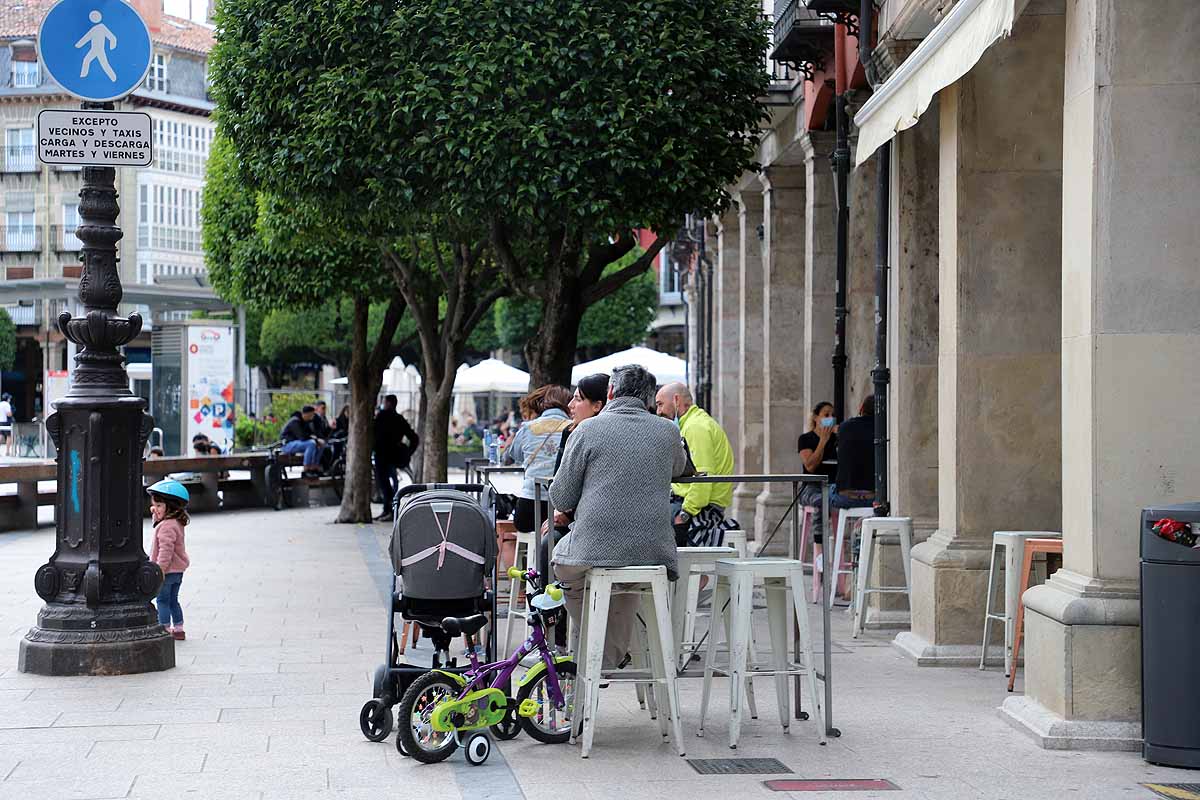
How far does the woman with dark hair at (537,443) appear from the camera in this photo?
35.1 feet

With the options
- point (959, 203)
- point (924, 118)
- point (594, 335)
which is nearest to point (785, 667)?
point (959, 203)

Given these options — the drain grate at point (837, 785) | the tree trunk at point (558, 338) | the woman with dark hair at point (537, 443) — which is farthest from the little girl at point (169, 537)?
the tree trunk at point (558, 338)

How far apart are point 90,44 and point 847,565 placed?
23.8 feet

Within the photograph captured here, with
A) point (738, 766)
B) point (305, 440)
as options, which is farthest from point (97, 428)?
point (305, 440)

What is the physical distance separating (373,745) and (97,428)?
2988 mm

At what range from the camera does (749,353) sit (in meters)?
20.6

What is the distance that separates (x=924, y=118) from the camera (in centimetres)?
1225

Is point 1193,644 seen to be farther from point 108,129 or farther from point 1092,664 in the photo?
point 108,129

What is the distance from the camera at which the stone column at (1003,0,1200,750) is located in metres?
7.37

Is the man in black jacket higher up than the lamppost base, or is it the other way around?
the man in black jacket

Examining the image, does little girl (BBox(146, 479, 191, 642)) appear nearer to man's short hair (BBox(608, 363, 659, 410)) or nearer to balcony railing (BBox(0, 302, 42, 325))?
man's short hair (BBox(608, 363, 659, 410))

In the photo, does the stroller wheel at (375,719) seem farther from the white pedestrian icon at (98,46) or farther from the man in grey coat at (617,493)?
the white pedestrian icon at (98,46)

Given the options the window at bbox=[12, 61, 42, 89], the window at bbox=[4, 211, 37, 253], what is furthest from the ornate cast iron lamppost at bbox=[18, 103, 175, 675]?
the window at bbox=[12, 61, 42, 89]

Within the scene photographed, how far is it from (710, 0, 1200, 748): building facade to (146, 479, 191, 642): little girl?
4623mm
